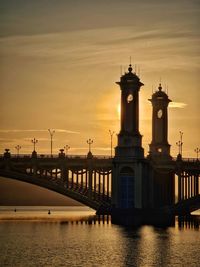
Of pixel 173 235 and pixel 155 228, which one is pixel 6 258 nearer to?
pixel 173 235

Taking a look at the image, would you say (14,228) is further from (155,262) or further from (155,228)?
(155,262)

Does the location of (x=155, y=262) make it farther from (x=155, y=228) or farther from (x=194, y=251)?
(x=155, y=228)

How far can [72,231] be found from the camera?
179250mm

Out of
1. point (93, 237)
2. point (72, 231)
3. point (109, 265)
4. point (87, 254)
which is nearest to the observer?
point (109, 265)

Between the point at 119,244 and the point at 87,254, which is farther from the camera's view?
the point at 119,244

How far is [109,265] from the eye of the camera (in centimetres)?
12138

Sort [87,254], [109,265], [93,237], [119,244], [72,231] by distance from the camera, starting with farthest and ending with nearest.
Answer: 1. [72,231]
2. [93,237]
3. [119,244]
4. [87,254]
5. [109,265]

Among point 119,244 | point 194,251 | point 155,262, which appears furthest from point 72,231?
point 155,262

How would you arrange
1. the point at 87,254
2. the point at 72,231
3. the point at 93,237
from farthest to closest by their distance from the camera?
the point at 72,231 < the point at 93,237 < the point at 87,254

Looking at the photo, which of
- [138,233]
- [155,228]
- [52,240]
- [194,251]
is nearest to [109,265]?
[194,251]

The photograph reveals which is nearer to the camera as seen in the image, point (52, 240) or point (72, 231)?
point (52, 240)

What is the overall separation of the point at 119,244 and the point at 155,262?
80.8 feet

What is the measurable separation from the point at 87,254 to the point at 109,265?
13.7m

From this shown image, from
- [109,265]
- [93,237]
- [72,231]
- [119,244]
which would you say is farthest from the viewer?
[72,231]
